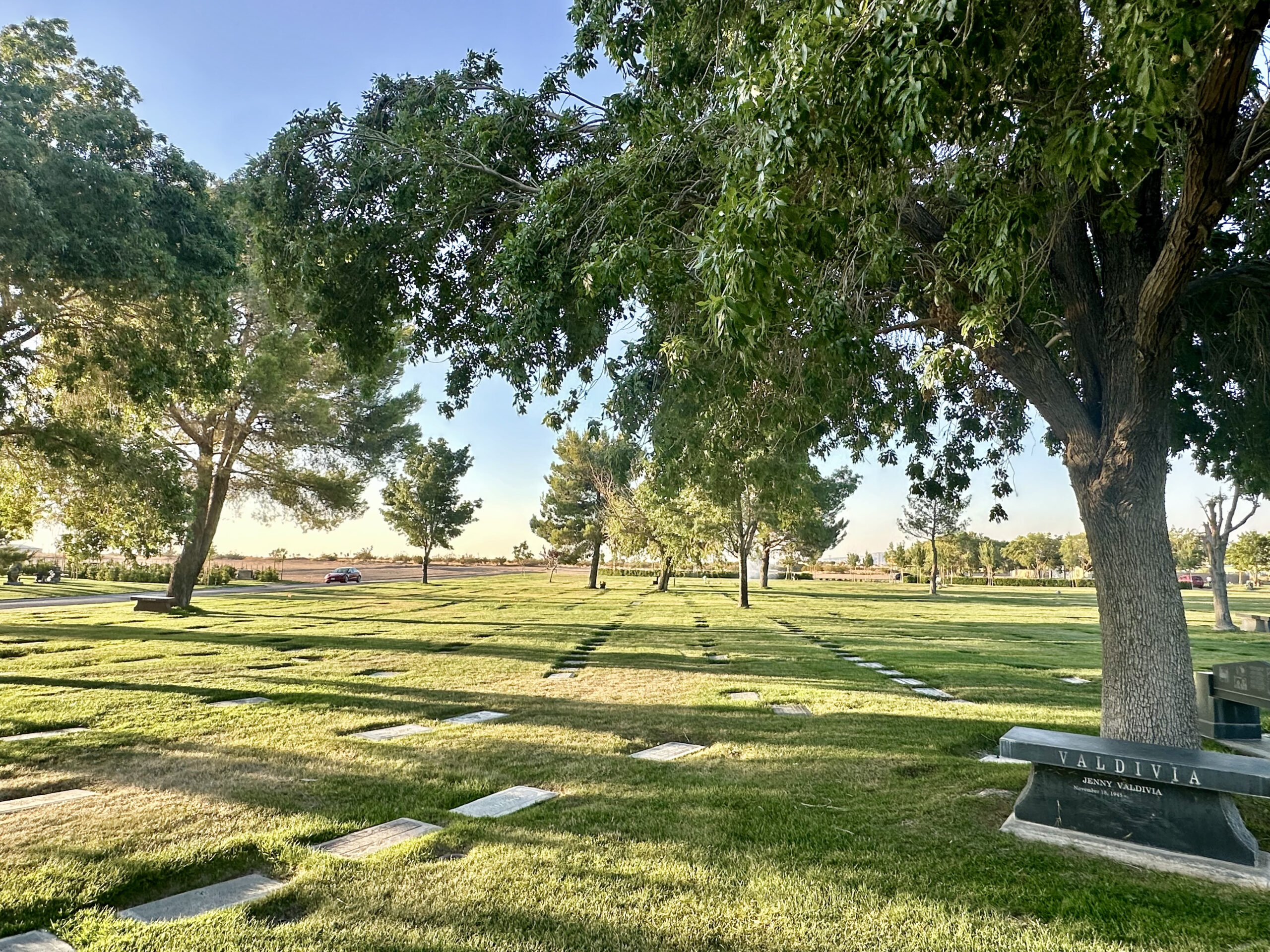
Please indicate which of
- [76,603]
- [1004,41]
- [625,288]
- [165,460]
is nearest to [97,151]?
[165,460]

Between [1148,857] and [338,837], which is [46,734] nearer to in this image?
[338,837]

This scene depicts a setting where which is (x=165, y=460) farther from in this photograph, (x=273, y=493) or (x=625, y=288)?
(x=625, y=288)

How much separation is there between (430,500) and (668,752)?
113ft

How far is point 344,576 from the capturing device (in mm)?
41188

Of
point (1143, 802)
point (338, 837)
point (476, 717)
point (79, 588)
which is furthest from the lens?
point (79, 588)

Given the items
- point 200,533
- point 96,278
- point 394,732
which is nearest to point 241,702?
point 394,732

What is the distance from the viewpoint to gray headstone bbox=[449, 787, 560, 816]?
3.73 m

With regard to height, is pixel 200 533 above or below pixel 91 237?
below

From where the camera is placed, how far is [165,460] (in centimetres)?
1300

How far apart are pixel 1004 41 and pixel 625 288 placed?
7.34 feet

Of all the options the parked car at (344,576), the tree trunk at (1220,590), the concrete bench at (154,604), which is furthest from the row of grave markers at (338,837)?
the parked car at (344,576)

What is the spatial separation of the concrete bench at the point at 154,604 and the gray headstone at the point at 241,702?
1301cm

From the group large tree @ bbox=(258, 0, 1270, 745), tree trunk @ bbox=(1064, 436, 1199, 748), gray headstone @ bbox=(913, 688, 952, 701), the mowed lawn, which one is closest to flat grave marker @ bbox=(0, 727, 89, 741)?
the mowed lawn

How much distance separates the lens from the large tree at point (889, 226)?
272 centimetres
